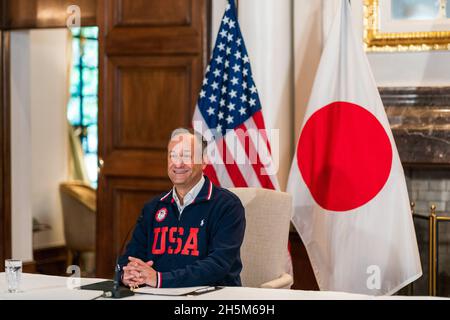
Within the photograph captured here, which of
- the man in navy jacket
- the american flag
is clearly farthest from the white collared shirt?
the american flag

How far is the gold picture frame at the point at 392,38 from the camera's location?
4.90 m

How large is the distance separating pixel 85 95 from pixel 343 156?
4312mm

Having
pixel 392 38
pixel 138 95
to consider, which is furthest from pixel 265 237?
pixel 138 95

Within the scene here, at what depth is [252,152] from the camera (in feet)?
16.0

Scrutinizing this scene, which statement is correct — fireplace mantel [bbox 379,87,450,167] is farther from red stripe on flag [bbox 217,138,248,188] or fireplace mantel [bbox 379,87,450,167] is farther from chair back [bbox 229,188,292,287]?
chair back [bbox 229,188,292,287]

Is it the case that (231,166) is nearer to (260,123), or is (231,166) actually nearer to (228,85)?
(260,123)

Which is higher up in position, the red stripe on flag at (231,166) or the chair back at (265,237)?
the red stripe on flag at (231,166)

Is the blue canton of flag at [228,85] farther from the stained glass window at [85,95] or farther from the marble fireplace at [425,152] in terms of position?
the stained glass window at [85,95]

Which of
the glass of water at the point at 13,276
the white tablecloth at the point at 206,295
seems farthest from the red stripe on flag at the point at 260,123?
the glass of water at the point at 13,276

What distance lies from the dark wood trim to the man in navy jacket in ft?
10.7

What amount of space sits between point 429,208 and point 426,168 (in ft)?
0.75

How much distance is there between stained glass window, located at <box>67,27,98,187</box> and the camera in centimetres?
820

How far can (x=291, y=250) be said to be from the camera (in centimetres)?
526

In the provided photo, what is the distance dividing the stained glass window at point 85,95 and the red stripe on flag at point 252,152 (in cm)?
351
